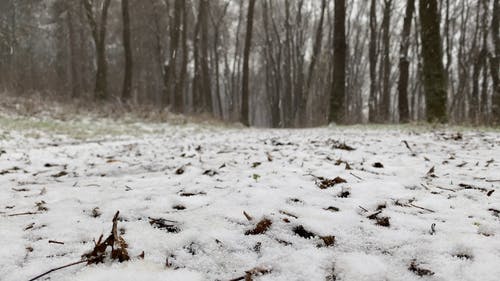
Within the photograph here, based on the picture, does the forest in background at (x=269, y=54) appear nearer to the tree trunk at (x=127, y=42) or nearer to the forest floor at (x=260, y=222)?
the tree trunk at (x=127, y=42)

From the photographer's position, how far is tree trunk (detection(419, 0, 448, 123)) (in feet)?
29.1

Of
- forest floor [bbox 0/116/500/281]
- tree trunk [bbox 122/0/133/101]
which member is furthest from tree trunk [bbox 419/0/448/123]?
tree trunk [bbox 122/0/133/101]

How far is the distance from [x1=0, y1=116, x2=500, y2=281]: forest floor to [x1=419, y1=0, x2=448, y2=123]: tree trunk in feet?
19.7

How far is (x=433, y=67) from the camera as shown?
29.2ft

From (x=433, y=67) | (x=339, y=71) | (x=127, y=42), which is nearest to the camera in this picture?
(x=433, y=67)

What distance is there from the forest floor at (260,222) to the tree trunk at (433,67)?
5.99m

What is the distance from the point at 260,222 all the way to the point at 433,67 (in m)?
8.56

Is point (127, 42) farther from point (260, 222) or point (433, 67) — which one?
→ point (260, 222)

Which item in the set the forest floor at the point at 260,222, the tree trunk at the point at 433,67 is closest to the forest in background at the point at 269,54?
the tree trunk at the point at 433,67

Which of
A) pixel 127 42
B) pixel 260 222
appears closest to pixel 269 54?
pixel 127 42

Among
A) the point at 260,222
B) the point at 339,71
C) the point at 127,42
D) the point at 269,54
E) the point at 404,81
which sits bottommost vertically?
the point at 260,222

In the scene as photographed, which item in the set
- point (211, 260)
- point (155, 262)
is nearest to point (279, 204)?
point (211, 260)

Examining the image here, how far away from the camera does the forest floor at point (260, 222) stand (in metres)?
1.39

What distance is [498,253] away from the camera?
1451 mm
